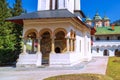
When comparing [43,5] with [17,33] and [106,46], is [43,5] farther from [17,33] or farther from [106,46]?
[106,46]

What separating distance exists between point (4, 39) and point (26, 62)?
910cm

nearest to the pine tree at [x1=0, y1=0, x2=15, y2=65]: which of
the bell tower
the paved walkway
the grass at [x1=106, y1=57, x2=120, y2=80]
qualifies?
the bell tower

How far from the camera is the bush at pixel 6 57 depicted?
81.4 ft

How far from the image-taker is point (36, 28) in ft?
70.0

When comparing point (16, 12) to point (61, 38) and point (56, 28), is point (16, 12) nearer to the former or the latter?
point (61, 38)

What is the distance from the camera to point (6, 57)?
25.7 meters

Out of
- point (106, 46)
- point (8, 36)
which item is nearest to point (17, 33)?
point (8, 36)

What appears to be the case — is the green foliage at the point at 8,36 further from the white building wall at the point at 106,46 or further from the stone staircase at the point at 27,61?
the white building wall at the point at 106,46

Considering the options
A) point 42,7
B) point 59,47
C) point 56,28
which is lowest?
point 59,47

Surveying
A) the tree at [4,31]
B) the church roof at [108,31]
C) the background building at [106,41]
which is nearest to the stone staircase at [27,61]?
the tree at [4,31]

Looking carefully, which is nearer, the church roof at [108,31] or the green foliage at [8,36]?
the green foliage at [8,36]

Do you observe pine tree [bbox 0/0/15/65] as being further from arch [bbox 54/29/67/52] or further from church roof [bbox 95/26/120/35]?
church roof [bbox 95/26/120/35]

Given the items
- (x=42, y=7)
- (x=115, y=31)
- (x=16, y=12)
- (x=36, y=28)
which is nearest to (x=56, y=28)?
(x=36, y=28)

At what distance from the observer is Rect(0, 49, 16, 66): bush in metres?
24.8
